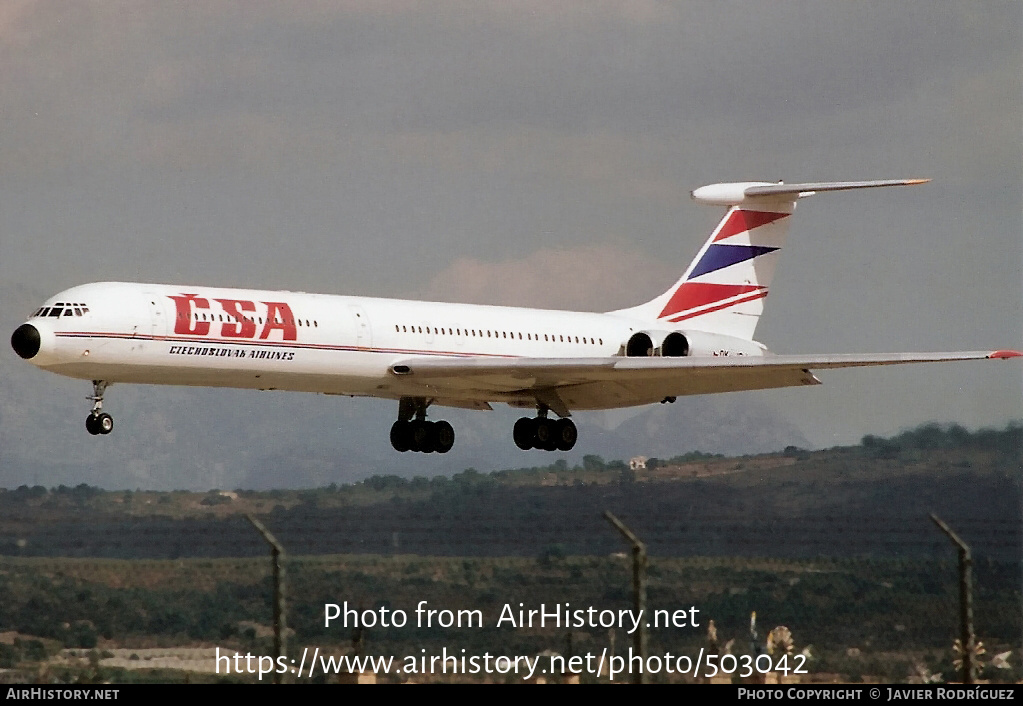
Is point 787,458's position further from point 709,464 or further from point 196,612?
point 196,612

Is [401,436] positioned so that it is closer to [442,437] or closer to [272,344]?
[442,437]

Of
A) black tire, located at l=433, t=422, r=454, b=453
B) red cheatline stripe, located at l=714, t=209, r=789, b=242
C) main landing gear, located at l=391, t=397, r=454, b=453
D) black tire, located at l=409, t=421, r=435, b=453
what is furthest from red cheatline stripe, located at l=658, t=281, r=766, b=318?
black tire, located at l=409, t=421, r=435, b=453

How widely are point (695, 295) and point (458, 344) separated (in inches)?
300

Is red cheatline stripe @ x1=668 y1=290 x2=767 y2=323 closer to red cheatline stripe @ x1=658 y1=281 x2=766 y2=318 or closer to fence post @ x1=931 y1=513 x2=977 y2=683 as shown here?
red cheatline stripe @ x1=658 y1=281 x2=766 y2=318

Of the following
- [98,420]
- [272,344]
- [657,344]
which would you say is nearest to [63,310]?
[98,420]

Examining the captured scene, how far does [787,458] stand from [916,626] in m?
16.5

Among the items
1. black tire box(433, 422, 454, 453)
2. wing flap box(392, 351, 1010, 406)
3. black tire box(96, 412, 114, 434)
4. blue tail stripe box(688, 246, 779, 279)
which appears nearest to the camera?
black tire box(96, 412, 114, 434)

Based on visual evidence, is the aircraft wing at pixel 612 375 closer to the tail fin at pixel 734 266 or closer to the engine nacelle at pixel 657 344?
the engine nacelle at pixel 657 344

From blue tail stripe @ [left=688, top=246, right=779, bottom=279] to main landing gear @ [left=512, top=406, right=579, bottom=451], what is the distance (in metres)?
5.64

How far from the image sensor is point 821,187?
38.1 meters

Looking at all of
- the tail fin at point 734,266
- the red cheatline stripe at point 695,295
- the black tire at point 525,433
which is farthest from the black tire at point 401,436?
the red cheatline stripe at point 695,295

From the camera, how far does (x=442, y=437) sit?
121ft

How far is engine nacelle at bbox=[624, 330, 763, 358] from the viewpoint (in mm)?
36562

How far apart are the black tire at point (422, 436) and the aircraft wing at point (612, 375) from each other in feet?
3.55
